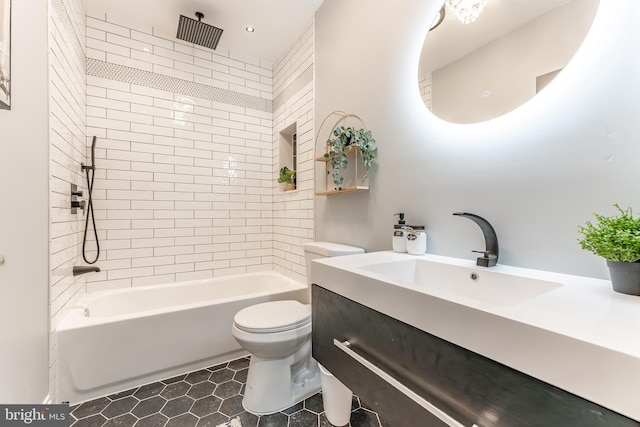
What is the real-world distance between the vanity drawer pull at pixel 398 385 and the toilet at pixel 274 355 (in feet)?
1.92

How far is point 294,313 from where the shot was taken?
5.29 ft

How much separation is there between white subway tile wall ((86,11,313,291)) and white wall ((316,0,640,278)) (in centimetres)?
83

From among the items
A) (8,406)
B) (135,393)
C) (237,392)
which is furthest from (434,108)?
(135,393)

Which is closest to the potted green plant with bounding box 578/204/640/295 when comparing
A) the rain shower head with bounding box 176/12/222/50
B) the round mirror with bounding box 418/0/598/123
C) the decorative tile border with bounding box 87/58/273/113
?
the round mirror with bounding box 418/0/598/123

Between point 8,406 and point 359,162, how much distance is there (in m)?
2.00

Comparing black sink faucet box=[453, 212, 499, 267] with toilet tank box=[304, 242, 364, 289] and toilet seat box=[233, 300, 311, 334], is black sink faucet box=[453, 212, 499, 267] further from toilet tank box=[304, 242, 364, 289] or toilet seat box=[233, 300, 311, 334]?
toilet seat box=[233, 300, 311, 334]

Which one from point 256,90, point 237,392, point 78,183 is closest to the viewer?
point 237,392

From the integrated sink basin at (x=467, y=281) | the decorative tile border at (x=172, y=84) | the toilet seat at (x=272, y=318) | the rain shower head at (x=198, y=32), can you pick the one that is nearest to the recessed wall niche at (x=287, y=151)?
the decorative tile border at (x=172, y=84)

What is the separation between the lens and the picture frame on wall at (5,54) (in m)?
0.98

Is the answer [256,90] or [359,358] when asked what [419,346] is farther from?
[256,90]

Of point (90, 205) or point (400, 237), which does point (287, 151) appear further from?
point (400, 237)

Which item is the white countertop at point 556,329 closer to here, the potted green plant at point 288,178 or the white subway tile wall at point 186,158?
the white subway tile wall at point 186,158

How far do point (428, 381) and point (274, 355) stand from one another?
1048 millimetres

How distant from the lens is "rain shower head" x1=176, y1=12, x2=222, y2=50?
7.22 ft
